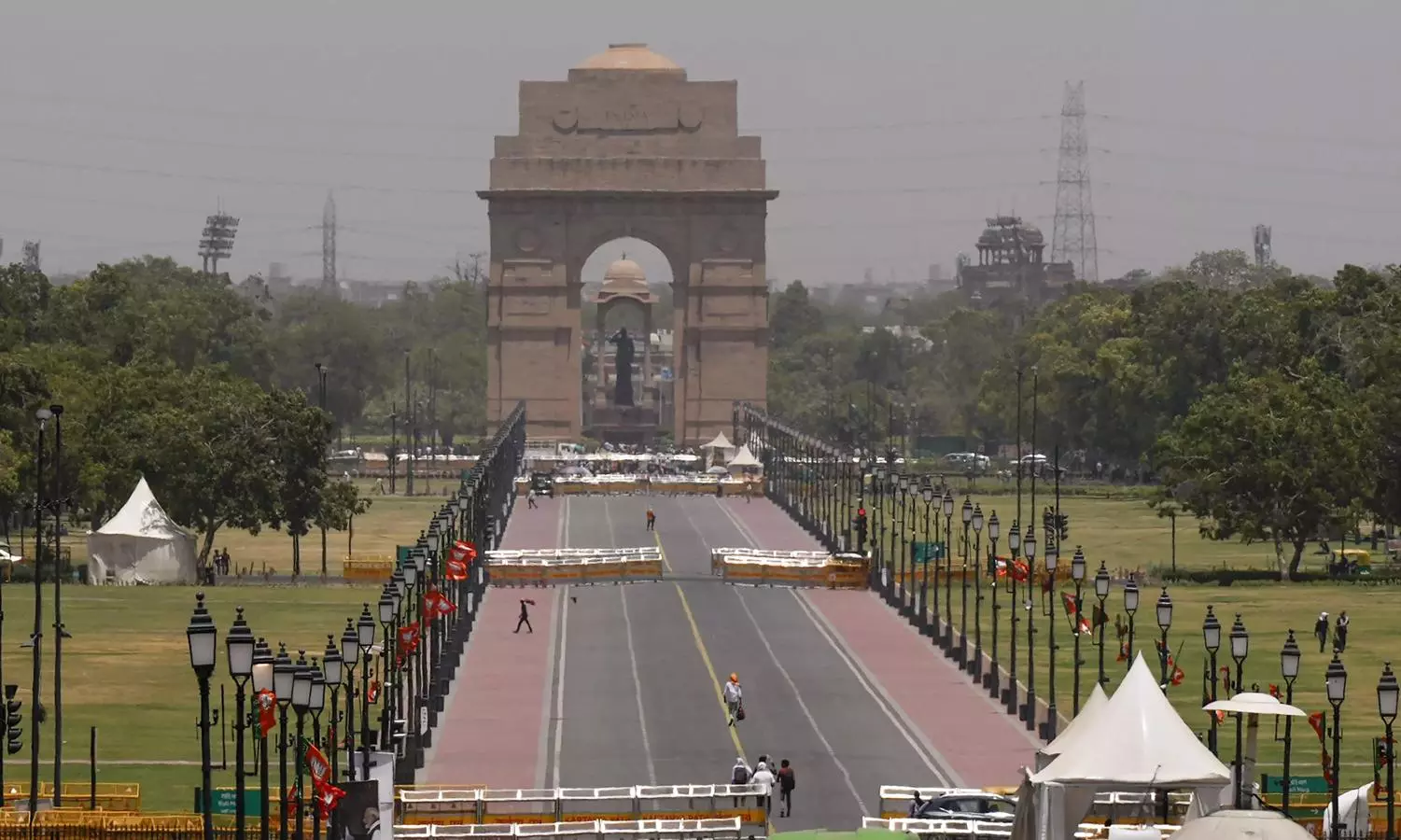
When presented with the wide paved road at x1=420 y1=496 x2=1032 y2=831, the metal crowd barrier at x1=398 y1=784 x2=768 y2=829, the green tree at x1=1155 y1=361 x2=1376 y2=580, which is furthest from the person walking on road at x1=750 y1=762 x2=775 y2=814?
the green tree at x1=1155 y1=361 x2=1376 y2=580

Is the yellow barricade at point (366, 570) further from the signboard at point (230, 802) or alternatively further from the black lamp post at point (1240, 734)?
the black lamp post at point (1240, 734)

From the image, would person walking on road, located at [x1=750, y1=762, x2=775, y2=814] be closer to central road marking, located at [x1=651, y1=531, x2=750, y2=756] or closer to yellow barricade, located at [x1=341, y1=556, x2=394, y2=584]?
central road marking, located at [x1=651, y1=531, x2=750, y2=756]

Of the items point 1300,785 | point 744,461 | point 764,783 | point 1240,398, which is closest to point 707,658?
point 764,783

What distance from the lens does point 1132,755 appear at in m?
37.4

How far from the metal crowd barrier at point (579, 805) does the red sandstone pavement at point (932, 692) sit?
18.6 feet

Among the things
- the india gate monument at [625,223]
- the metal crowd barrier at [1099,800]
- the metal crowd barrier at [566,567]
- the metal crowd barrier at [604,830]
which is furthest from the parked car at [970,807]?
the india gate monument at [625,223]

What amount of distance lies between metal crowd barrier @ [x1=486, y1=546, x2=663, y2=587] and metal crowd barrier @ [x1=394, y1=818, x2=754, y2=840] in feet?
150

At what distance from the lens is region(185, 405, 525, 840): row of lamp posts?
3278 cm

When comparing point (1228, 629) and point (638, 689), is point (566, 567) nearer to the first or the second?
point (1228, 629)

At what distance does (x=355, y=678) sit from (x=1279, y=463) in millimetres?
37790

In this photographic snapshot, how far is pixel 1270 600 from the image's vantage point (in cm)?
8138

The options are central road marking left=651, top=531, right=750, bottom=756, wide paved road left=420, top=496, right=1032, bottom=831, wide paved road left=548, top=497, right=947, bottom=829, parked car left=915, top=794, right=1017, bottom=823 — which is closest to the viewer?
parked car left=915, top=794, right=1017, bottom=823

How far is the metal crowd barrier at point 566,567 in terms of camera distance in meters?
88.1

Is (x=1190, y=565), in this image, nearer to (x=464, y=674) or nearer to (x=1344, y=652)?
(x=1344, y=652)
